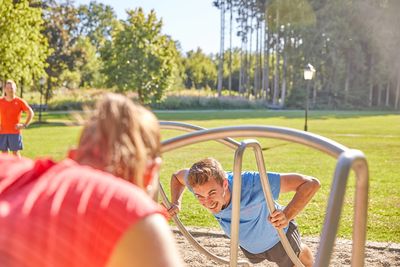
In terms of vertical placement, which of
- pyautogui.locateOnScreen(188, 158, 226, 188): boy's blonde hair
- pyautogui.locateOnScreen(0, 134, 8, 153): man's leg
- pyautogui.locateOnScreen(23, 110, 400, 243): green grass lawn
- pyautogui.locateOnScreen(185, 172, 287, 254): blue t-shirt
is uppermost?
pyautogui.locateOnScreen(188, 158, 226, 188): boy's blonde hair

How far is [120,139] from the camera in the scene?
4.37 ft

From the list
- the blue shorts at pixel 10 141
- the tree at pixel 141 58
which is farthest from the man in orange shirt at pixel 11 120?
the tree at pixel 141 58

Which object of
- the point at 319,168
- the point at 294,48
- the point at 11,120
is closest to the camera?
the point at 11,120

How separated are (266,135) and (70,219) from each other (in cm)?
138

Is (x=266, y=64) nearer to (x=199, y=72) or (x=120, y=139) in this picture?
(x=199, y=72)

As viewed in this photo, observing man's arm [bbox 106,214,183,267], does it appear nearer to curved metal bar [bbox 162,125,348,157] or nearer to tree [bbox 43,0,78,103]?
curved metal bar [bbox 162,125,348,157]

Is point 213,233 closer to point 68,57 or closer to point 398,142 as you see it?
point 398,142

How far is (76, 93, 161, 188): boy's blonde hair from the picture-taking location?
→ 1331mm

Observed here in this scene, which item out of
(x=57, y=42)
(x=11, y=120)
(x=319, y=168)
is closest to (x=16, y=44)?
(x=11, y=120)

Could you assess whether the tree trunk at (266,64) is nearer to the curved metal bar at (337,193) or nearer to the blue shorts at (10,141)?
the blue shorts at (10,141)

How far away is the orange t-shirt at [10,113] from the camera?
1141 cm

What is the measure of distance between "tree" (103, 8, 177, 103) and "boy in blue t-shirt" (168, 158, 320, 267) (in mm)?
38259

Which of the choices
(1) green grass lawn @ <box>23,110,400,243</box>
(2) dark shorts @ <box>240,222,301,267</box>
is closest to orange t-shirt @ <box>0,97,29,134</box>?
(1) green grass lawn @ <box>23,110,400,243</box>

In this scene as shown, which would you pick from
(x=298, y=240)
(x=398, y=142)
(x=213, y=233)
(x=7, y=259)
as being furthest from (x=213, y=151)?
(x=7, y=259)
